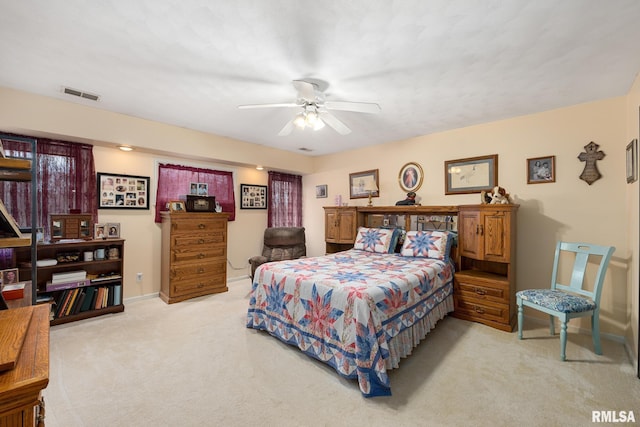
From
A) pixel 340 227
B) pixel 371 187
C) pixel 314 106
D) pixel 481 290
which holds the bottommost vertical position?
pixel 481 290

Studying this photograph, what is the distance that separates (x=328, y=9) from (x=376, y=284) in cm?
201

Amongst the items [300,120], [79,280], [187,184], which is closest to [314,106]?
[300,120]

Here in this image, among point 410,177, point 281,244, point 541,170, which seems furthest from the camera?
point 281,244

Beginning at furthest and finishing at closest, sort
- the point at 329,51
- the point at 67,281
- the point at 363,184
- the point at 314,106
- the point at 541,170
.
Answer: the point at 363,184 → the point at 541,170 → the point at 67,281 → the point at 314,106 → the point at 329,51

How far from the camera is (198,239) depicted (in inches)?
159

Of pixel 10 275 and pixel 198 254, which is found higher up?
pixel 10 275

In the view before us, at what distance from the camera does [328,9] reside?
5.31 feet

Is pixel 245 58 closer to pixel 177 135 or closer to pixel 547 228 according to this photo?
pixel 177 135

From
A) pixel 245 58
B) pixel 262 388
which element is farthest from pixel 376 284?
pixel 245 58

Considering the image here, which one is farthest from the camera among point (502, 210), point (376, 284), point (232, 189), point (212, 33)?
point (232, 189)

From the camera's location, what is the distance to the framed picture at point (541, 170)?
3121mm

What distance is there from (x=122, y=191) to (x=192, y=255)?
128 cm

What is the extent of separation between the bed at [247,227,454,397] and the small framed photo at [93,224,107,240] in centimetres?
215

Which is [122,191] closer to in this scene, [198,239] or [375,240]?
[198,239]
